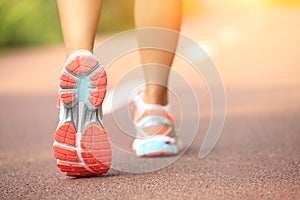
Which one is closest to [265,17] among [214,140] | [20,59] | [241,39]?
[241,39]

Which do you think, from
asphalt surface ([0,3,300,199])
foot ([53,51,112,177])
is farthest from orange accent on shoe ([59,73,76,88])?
asphalt surface ([0,3,300,199])

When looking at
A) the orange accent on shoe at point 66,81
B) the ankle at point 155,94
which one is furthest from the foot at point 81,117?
the ankle at point 155,94

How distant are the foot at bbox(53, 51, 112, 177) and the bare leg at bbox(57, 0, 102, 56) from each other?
5.7 inches

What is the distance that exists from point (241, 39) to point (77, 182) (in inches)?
327

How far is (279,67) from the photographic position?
7.57 metres

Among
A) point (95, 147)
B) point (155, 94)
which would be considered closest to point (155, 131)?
point (155, 94)

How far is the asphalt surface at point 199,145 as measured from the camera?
2.47 m

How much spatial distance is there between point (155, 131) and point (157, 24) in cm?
43

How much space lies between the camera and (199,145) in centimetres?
358

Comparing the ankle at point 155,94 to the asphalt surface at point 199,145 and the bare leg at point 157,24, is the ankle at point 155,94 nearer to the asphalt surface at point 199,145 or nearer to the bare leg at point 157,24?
the bare leg at point 157,24

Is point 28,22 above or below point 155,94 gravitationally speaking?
above

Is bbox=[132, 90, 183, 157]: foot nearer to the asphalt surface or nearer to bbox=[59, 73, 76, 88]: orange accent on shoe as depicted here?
the asphalt surface

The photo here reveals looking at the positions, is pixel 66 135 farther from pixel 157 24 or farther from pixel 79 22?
pixel 157 24

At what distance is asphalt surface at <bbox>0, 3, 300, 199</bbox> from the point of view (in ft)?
8.11
